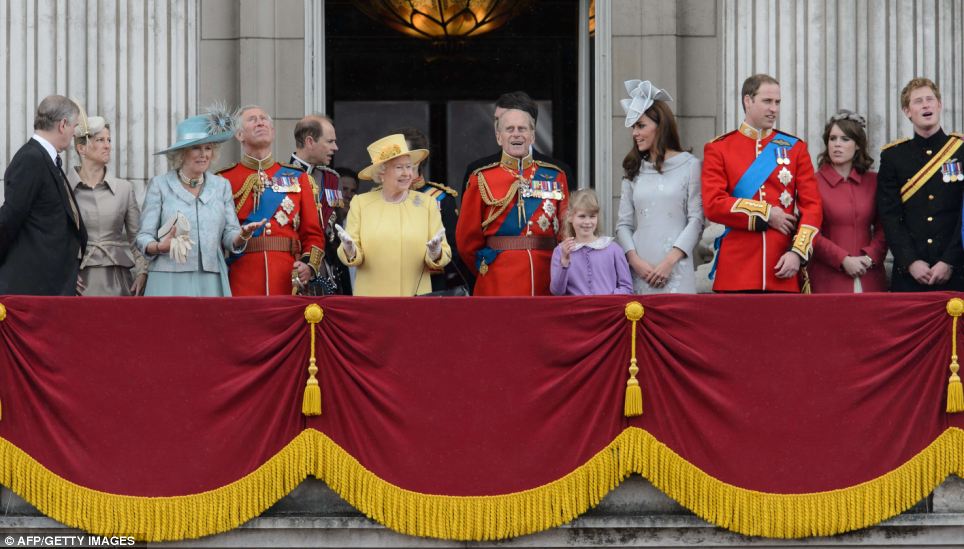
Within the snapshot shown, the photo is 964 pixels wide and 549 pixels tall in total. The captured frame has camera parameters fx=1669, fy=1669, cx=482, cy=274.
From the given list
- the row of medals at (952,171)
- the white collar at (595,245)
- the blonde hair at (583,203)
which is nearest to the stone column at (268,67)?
the blonde hair at (583,203)

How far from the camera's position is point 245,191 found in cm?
954

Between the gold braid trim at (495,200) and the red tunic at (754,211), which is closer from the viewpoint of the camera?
the red tunic at (754,211)

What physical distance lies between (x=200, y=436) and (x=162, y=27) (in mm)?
4095

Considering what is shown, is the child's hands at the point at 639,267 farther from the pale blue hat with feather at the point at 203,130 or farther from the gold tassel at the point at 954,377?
the pale blue hat with feather at the point at 203,130

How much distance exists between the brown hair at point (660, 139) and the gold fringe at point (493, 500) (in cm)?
182

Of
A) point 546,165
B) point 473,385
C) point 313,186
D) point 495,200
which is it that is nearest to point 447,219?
point 495,200

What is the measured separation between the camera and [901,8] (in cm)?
1138

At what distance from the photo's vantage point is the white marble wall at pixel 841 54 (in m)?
11.3

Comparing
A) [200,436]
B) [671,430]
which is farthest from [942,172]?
[200,436]

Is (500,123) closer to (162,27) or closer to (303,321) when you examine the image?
(303,321)

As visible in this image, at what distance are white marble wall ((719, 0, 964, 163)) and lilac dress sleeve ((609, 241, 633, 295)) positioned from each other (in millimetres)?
2581

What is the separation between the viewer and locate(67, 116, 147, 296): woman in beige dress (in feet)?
31.1

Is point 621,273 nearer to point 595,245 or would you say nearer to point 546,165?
point 595,245

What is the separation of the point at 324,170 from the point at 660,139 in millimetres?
2128
